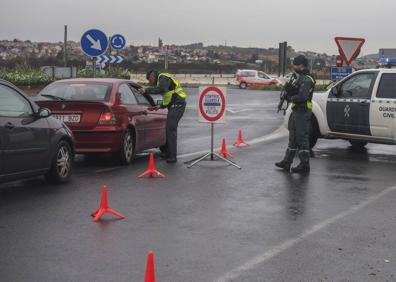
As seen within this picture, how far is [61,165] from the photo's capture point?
32.2 ft

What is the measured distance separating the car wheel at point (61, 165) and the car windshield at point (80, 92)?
6.00 feet

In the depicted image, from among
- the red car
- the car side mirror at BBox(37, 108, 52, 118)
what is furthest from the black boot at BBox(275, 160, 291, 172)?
the car side mirror at BBox(37, 108, 52, 118)

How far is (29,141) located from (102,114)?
99.8 inches

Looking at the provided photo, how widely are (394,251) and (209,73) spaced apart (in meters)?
87.1

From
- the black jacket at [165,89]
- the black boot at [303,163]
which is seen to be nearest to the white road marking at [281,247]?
the black boot at [303,163]

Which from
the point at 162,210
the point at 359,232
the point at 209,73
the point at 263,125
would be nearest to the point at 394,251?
the point at 359,232

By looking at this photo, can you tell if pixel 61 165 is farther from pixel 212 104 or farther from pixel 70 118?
pixel 212 104

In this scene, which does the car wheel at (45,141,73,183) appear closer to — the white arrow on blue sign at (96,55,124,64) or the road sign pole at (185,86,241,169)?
the road sign pole at (185,86,241,169)

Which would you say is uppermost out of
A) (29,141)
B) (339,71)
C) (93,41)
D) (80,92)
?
(93,41)

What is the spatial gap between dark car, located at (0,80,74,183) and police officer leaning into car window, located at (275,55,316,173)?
11.9 feet

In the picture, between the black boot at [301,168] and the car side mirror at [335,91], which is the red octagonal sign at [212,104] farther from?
the car side mirror at [335,91]

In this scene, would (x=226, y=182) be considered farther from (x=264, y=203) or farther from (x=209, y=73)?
(x=209, y=73)

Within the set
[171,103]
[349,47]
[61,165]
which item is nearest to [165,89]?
[171,103]

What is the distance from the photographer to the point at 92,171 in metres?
11.2
